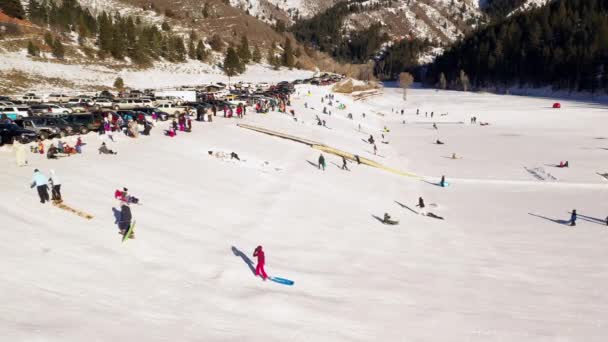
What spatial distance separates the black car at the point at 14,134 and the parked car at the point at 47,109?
32.6 ft

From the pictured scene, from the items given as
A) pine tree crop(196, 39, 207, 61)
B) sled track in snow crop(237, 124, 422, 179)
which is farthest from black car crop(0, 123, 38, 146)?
pine tree crop(196, 39, 207, 61)

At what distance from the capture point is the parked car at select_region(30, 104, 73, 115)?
35.8 meters

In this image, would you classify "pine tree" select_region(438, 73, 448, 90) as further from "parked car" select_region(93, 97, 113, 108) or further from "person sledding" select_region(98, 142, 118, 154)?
"person sledding" select_region(98, 142, 118, 154)

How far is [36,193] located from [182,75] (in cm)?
8956

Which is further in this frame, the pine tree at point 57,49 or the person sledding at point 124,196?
the pine tree at point 57,49

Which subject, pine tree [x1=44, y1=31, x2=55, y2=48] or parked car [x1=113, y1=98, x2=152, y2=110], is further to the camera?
pine tree [x1=44, y1=31, x2=55, y2=48]

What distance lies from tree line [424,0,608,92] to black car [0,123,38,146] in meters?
123

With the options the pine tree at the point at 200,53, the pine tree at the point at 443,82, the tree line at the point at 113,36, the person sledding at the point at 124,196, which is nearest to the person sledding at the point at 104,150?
the person sledding at the point at 124,196

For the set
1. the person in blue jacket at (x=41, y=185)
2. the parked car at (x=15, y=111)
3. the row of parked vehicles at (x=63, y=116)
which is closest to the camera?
the person in blue jacket at (x=41, y=185)

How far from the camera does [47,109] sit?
36.9m

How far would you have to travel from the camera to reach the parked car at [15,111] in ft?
109

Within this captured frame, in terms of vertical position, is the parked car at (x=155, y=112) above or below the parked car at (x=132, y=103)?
below

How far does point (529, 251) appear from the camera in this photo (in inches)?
824

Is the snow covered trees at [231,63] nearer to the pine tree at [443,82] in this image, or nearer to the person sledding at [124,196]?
the pine tree at [443,82]
